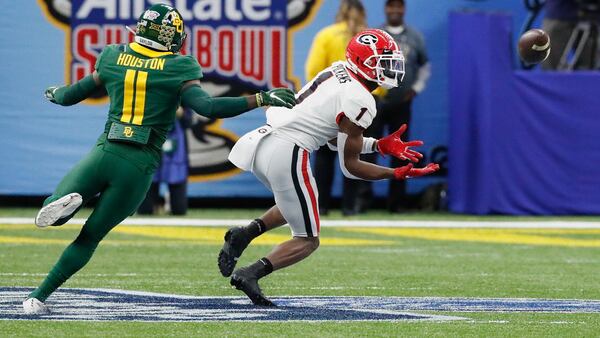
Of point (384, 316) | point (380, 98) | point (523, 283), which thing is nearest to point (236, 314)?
point (384, 316)

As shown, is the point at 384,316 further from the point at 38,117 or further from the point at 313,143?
the point at 38,117

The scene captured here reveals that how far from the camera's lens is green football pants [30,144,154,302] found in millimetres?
7973

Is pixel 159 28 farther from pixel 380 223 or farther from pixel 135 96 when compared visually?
pixel 380 223

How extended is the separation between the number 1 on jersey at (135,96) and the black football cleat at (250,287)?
111 centimetres

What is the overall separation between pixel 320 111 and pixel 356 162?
0.36 metres

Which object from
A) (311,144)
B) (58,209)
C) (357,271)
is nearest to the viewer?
(58,209)

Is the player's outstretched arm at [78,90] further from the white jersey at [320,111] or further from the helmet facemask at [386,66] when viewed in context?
the helmet facemask at [386,66]

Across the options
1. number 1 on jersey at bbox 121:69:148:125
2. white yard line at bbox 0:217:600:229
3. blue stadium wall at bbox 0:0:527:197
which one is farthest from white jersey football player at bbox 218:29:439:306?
blue stadium wall at bbox 0:0:527:197

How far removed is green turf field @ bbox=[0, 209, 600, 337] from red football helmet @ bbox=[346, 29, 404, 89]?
143cm

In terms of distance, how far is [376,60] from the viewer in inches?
340

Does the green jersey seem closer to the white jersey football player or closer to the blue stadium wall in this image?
the white jersey football player

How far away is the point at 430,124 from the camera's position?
17797mm

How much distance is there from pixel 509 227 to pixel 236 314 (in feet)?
26.4

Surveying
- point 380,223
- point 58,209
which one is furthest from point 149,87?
point 380,223
